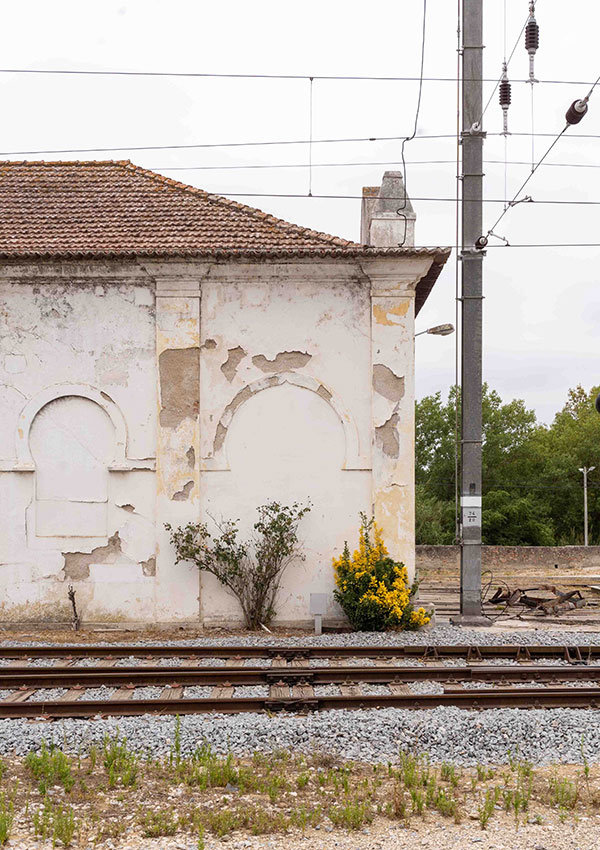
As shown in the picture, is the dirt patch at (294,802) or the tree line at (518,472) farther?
the tree line at (518,472)

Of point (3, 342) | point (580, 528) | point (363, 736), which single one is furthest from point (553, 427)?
point (363, 736)

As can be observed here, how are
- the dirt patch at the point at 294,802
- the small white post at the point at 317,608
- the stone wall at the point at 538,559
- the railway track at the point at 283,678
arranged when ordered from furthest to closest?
the stone wall at the point at 538,559, the small white post at the point at 317,608, the railway track at the point at 283,678, the dirt patch at the point at 294,802

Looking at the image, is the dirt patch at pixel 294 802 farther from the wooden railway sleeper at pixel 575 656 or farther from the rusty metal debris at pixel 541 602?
the rusty metal debris at pixel 541 602

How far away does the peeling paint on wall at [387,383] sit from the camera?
1476 centimetres

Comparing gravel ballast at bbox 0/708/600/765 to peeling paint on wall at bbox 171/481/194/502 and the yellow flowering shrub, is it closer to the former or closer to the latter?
the yellow flowering shrub

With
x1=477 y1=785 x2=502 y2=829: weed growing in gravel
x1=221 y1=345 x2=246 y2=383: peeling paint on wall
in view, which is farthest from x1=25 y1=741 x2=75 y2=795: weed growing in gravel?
x1=221 y1=345 x2=246 y2=383: peeling paint on wall

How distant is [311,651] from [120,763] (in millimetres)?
4963

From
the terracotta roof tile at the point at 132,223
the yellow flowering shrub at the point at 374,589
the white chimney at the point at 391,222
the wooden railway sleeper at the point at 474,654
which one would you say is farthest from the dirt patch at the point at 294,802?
the white chimney at the point at 391,222

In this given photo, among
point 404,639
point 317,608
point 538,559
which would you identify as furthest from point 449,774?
point 538,559

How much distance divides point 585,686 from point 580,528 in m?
56.1

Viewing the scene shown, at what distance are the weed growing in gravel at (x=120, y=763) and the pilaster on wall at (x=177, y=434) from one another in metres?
6.74

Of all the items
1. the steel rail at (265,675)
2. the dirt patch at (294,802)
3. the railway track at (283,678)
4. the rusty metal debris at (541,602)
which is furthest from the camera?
the rusty metal debris at (541,602)

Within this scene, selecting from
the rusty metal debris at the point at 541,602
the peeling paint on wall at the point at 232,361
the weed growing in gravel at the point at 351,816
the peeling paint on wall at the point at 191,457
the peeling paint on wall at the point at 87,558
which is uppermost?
the peeling paint on wall at the point at 232,361

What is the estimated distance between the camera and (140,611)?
572 inches
